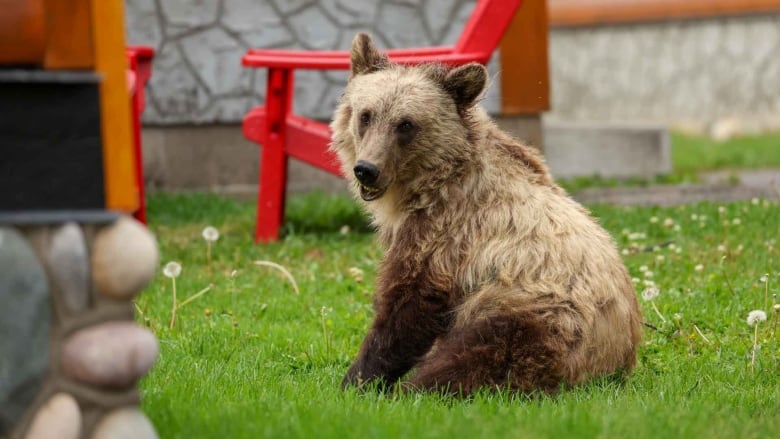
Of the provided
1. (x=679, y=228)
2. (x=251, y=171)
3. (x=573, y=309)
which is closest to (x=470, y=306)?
(x=573, y=309)

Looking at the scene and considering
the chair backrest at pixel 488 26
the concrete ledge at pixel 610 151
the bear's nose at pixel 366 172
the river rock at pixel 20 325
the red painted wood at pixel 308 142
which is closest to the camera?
the river rock at pixel 20 325

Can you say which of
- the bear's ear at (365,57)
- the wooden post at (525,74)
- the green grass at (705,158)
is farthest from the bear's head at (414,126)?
the wooden post at (525,74)

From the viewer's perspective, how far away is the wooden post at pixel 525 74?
10727 mm

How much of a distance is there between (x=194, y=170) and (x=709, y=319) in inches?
245

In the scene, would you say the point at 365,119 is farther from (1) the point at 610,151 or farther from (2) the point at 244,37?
(1) the point at 610,151

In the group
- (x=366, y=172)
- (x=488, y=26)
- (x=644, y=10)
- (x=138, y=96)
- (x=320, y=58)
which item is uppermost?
(x=644, y=10)

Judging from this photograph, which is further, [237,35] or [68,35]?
[237,35]

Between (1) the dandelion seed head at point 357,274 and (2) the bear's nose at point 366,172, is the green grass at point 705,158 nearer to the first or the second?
(1) the dandelion seed head at point 357,274

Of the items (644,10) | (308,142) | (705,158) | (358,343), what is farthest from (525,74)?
(644,10)

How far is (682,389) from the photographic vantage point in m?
4.62

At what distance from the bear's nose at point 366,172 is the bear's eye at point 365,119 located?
9.7 inches

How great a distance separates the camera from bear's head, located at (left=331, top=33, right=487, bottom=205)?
4.86 metres

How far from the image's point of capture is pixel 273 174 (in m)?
8.23

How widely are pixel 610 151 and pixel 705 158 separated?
3260 millimetres
